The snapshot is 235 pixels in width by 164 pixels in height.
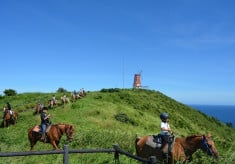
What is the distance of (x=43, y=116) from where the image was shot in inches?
926

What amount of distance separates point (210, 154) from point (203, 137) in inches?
33.9

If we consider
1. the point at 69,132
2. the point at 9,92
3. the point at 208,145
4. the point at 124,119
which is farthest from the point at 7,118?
the point at 9,92

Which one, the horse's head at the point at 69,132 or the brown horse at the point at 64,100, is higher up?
the brown horse at the point at 64,100

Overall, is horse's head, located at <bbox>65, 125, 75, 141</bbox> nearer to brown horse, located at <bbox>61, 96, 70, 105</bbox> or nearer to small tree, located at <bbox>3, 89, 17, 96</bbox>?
brown horse, located at <bbox>61, 96, 70, 105</bbox>

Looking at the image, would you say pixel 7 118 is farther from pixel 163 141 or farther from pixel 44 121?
pixel 163 141

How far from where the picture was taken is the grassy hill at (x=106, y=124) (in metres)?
14.3

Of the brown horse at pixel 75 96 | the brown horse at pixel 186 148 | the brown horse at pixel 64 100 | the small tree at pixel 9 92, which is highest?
the small tree at pixel 9 92

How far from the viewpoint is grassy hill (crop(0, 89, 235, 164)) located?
1425 cm

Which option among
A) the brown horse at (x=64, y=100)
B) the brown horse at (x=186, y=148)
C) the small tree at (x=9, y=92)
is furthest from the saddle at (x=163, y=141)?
the small tree at (x=9, y=92)

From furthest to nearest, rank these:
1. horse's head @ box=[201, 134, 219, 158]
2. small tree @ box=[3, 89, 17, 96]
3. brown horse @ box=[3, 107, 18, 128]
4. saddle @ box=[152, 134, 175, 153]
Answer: small tree @ box=[3, 89, 17, 96], brown horse @ box=[3, 107, 18, 128], saddle @ box=[152, 134, 175, 153], horse's head @ box=[201, 134, 219, 158]

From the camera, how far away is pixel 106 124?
41.9 m

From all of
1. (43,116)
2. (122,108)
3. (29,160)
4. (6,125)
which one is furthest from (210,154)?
(122,108)

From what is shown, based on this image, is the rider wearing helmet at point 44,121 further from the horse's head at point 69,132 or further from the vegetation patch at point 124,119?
the vegetation patch at point 124,119

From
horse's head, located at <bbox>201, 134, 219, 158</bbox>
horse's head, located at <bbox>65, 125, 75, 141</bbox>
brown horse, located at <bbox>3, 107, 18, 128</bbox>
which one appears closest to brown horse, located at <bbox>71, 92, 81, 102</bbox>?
brown horse, located at <bbox>3, 107, 18, 128</bbox>
